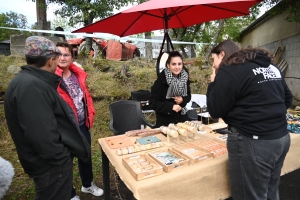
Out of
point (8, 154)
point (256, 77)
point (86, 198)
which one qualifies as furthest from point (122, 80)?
point (256, 77)

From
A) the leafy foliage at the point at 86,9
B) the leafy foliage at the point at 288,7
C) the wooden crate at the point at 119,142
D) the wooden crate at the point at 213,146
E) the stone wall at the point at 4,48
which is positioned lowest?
the wooden crate at the point at 119,142

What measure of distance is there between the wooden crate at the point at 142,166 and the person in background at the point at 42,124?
344mm

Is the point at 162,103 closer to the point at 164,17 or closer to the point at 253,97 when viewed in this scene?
the point at 253,97

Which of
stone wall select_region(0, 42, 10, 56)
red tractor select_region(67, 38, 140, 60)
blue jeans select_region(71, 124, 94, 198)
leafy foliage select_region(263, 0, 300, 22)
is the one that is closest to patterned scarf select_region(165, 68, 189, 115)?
blue jeans select_region(71, 124, 94, 198)

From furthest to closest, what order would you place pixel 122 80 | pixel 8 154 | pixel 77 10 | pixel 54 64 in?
pixel 77 10 → pixel 122 80 → pixel 8 154 → pixel 54 64

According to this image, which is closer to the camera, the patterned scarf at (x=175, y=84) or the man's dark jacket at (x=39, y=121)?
the man's dark jacket at (x=39, y=121)

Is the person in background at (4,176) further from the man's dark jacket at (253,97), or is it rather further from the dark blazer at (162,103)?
the man's dark jacket at (253,97)

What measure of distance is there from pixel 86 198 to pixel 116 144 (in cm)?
103

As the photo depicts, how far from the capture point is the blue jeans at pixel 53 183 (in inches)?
52.9

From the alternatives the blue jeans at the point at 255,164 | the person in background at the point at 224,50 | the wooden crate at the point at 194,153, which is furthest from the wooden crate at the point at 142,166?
the person in background at the point at 224,50

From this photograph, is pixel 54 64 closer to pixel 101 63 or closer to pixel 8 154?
pixel 8 154

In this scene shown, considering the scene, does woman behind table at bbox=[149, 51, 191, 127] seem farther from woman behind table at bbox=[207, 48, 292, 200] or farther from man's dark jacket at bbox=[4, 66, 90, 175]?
man's dark jacket at bbox=[4, 66, 90, 175]

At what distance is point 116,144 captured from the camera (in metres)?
1.87

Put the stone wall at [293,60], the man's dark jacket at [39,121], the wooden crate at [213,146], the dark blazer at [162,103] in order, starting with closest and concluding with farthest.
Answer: the man's dark jacket at [39,121]
the wooden crate at [213,146]
the dark blazer at [162,103]
the stone wall at [293,60]
